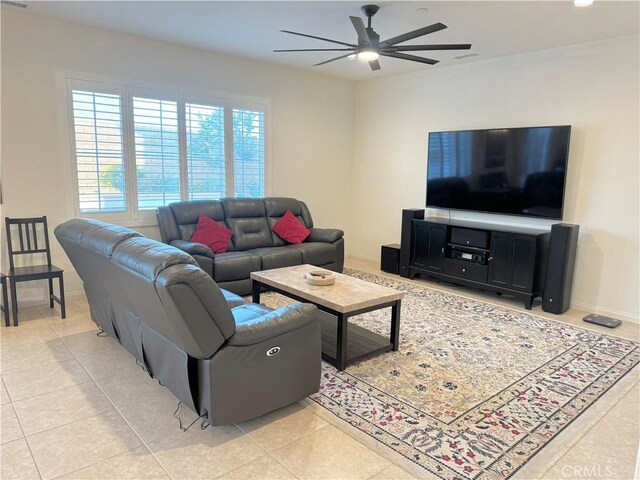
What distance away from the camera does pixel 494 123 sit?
5.29 m

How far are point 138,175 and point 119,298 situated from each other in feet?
8.30

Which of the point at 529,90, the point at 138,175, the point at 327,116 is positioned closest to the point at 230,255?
the point at 138,175

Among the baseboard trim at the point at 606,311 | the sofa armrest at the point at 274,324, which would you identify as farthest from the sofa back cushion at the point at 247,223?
the baseboard trim at the point at 606,311

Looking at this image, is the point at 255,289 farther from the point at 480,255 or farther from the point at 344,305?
the point at 480,255

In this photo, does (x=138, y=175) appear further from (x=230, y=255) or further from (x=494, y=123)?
(x=494, y=123)

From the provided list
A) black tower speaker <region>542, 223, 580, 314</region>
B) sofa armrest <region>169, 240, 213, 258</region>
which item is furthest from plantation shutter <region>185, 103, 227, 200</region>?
black tower speaker <region>542, 223, 580, 314</region>

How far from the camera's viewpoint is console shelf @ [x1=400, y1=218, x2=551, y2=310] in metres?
4.63

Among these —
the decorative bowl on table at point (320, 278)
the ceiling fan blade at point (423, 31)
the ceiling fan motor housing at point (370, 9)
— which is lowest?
the decorative bowl on table at point (320, 278)

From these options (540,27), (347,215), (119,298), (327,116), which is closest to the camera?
(119,298)

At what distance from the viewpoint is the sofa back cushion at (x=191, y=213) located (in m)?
4.96

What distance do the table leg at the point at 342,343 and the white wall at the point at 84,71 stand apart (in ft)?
10.1

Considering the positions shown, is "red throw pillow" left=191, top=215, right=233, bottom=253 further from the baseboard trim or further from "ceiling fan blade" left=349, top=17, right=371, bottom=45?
the baseboard trim

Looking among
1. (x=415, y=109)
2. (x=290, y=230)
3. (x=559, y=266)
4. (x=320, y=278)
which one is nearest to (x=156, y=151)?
(x=290, y=230)

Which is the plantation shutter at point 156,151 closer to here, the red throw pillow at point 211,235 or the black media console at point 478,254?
the red throw pillow at point 211,235
